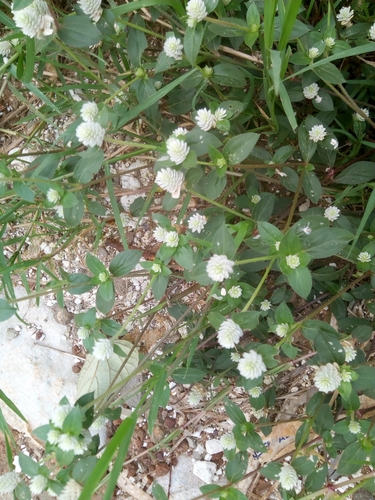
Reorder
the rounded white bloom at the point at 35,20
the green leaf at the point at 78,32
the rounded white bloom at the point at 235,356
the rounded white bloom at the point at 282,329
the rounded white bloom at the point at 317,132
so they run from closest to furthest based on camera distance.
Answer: the rounded white bloom at the point at 35,20
the green leaf at the point at 78,32
the rounded white bloom at the point at 282,329
the rounded white bloom at the point at 317,132
the rounded white bloom at the point at 235,356

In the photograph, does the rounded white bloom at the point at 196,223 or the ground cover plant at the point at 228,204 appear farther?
the rounded white bloom at the point at 196,223

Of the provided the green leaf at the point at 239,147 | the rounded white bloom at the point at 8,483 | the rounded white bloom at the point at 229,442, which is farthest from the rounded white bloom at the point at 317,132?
the rounded white bloom at the point at 8,483

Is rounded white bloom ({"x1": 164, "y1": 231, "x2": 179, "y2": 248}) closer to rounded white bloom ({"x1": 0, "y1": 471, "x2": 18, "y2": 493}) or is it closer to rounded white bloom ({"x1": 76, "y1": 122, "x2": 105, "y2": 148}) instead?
rounded white bloom ({"x1": 76, "y1": 122, "x2": 105, "y2": 148})

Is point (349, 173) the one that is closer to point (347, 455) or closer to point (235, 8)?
point (235, 8)

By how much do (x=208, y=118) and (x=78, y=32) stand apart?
0.32m

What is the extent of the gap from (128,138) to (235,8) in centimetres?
64

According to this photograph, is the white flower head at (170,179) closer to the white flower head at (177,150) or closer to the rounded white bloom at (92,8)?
the white flower head at (177,150)

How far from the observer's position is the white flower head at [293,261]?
0.98 meters

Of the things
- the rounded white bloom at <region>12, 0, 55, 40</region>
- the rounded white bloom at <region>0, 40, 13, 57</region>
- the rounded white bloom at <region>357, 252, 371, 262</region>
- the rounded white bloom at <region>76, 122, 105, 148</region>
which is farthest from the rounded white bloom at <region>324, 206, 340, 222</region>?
the rounded white bloom at <region>0, 40, 13, 57</region>

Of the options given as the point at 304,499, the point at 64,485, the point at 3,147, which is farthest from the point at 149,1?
the point at 3,147

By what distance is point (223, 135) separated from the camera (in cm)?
119

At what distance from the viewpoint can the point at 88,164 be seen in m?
1.01

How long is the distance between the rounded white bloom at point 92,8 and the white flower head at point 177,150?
0.33m

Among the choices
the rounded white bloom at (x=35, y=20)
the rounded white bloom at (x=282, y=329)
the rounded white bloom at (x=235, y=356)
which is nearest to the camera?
the rounded white bloom at (x=35, y=20)
